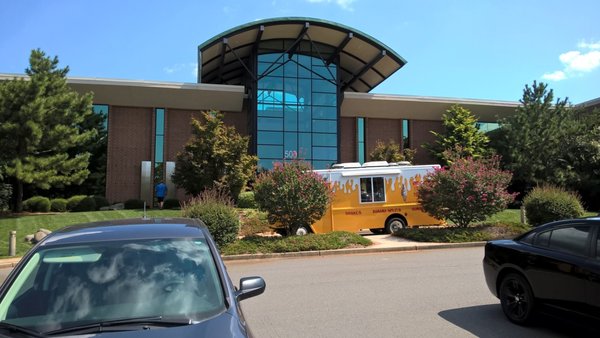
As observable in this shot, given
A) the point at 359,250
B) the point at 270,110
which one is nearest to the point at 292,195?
the point at 359,250

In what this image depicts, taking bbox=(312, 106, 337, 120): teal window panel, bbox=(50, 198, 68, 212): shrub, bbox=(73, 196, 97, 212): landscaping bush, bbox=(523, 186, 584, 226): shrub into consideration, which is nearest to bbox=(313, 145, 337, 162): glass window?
bbox=(312, 106, 337, 120): teal window panel

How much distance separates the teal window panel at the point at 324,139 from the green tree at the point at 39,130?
49.8 ft

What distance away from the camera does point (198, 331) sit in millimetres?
2797

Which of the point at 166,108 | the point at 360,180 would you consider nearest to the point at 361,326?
the point at 360,180

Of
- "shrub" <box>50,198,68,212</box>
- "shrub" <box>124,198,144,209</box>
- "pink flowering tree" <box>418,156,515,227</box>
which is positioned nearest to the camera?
"pink flowering tree" <box>418,156,515,227</box>

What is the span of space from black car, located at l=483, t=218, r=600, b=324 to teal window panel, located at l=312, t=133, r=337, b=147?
2743 centimetres

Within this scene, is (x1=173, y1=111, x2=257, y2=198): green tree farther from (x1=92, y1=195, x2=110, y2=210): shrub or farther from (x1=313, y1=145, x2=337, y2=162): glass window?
(x1=313, y1=145, x2=337, y2=162): glass window

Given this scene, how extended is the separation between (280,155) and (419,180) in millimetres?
15519

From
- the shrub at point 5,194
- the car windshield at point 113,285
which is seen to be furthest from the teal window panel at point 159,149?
the car windshield at point 113,285

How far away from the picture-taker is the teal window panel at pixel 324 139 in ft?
112

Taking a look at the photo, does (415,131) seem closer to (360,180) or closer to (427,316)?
(360,180)

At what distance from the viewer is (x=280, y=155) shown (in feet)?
109

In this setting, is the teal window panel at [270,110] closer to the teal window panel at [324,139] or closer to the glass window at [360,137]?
the teal window panel at [324,139]

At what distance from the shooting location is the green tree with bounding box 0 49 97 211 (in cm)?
2236
